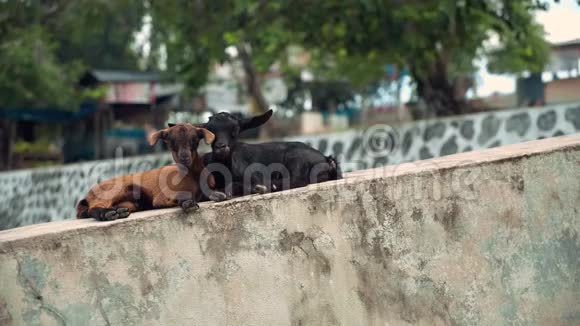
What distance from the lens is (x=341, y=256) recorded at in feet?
12.6

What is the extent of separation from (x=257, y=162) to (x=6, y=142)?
64.4 ft

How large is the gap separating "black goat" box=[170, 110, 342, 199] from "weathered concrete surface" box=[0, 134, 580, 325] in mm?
544

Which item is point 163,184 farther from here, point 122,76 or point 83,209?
point 122,76

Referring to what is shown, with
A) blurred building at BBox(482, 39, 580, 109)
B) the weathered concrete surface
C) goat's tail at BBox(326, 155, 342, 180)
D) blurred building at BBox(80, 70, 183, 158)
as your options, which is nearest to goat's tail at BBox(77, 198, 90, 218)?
the weathered concrete surface

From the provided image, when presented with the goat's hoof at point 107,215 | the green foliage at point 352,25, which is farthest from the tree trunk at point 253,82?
the goat's hoof at point 107,215

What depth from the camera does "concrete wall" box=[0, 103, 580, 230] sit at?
394 inches

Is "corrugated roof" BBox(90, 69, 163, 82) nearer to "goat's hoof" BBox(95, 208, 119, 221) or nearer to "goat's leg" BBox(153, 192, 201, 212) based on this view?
"goat's leg" BBox(153, 192, 201, 212)

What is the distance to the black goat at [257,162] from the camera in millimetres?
4469

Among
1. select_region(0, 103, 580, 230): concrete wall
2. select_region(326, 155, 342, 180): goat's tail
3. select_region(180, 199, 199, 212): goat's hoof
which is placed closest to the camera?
select_region(180, 199, 199, 212): goat's hoof

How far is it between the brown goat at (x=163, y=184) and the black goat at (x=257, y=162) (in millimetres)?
150

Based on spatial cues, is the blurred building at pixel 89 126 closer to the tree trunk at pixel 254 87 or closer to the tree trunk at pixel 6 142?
the tree trunk at pixel 6 142

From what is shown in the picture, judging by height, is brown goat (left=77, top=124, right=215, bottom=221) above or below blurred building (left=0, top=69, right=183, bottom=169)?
below

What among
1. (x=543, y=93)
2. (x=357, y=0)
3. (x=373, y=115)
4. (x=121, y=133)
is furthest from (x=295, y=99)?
(x=357, y=0)

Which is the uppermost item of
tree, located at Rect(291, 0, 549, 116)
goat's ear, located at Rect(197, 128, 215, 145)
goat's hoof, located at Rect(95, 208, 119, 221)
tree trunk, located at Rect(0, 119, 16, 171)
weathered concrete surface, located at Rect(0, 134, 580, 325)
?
tree, located at Rect(291, 0, 549, 116)
